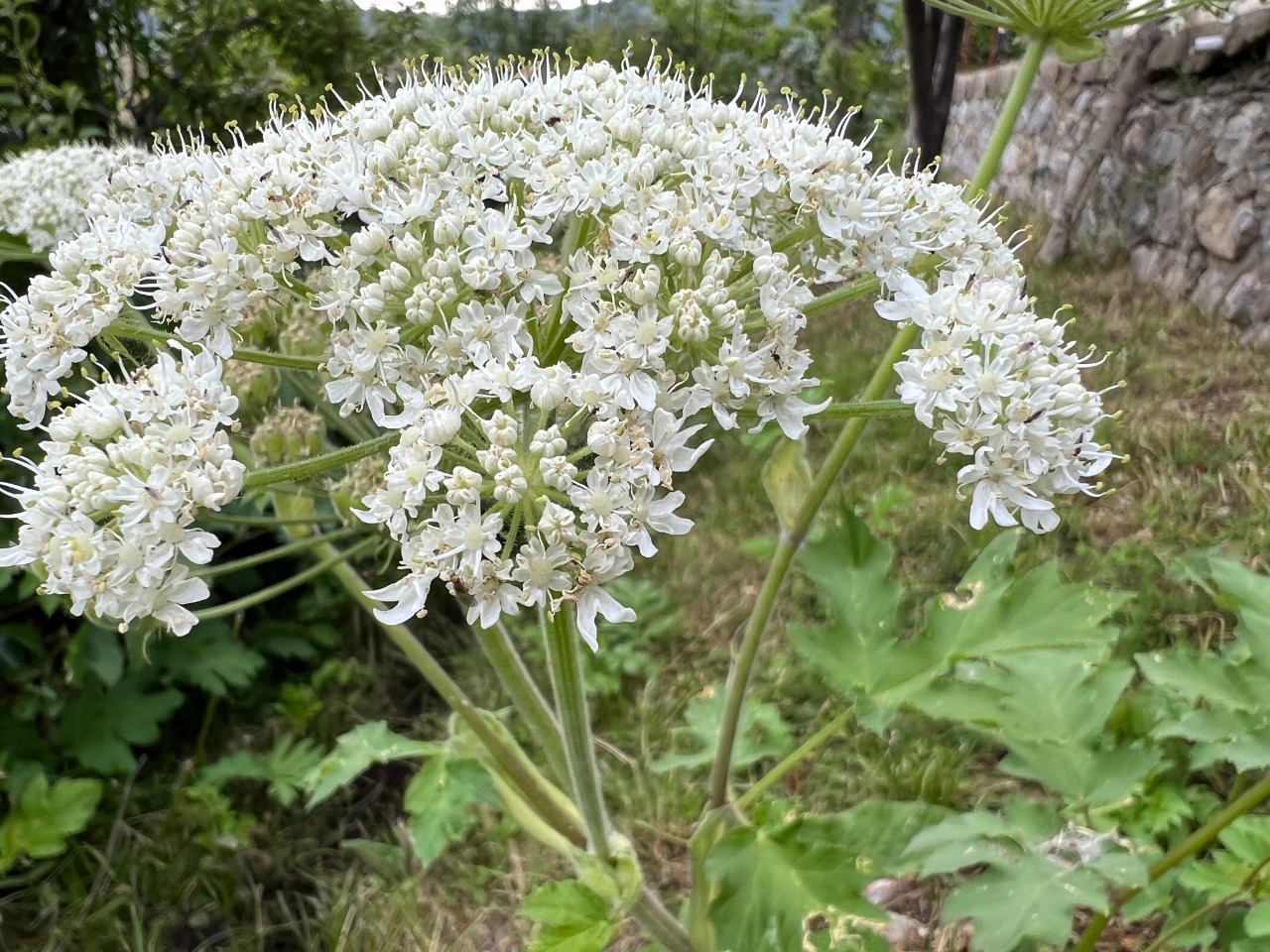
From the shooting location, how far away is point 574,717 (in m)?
1.55

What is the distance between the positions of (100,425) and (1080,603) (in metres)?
1.63

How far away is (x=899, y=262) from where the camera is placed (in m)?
1.37

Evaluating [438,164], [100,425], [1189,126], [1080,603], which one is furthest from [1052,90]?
[100,425]

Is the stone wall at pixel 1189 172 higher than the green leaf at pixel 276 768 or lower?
higher

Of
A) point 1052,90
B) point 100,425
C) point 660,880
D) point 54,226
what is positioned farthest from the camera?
point 1052,90

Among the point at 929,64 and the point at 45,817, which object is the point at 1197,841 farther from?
the point at 929,64

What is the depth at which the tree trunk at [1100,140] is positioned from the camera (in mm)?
5703

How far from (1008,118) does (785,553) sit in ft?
3.13

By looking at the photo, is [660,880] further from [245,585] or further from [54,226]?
[54,226]

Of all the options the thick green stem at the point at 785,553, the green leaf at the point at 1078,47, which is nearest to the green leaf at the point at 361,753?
the thick green stem at the point at 785,553

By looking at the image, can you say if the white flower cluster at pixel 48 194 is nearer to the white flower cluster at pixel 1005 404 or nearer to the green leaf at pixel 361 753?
the green leaf at pixel 361 753

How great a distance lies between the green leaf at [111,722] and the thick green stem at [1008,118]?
10.1 feet

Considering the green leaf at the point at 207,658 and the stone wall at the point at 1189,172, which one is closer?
the green leaf at the point at 207,658

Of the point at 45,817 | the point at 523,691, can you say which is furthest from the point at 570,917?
the point at 45,817
